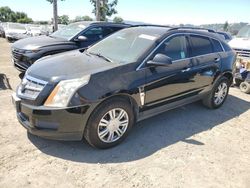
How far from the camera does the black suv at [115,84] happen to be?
11.1ft

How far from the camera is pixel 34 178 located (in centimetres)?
308

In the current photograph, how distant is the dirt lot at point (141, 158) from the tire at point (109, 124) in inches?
5.6

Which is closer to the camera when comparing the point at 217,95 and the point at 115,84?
the point at 115,84

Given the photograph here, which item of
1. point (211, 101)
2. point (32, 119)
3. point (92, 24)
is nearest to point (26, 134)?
point (32, 119)

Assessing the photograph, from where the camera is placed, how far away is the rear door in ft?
16.0

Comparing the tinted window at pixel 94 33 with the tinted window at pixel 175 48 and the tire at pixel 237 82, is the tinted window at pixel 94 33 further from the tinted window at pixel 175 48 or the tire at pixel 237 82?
the tire at pixel 237 82

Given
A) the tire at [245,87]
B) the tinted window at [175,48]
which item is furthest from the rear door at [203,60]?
the tire at [245,87]

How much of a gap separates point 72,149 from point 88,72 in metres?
1.11

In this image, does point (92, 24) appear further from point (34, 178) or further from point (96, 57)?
point (34, 178)

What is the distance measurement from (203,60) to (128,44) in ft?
5.07

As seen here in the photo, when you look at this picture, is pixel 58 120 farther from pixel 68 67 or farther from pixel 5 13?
pixel 5 13

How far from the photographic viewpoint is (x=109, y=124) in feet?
12.1

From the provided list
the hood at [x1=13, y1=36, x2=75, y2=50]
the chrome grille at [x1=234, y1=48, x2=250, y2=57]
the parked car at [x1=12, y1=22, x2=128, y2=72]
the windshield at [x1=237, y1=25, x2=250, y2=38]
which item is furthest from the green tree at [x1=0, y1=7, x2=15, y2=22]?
the chrome grille at [x1=234, y1=48, x2=250, y2=57]

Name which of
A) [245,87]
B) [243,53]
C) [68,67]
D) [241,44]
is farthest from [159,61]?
[241,44]
